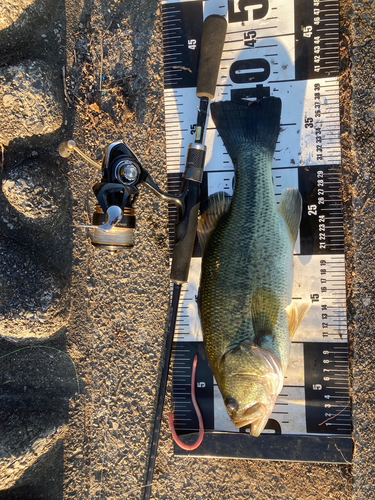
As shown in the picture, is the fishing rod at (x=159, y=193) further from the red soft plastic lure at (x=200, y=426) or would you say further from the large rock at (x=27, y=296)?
the large rock at (x=27, y=296)

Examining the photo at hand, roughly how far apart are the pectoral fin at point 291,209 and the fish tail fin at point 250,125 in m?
0.29

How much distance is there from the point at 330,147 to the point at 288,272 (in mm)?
898

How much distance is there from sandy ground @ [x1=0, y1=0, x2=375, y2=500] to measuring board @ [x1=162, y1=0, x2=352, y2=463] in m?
0.16

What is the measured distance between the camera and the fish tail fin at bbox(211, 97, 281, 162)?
214 centimetres

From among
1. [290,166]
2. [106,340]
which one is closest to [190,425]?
[106,340]

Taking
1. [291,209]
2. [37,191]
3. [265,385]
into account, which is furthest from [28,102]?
[265,385]

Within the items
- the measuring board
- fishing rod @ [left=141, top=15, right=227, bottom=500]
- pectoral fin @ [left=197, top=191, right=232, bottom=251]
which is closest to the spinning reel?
fishing rod @ [left=141, top=15, right=227, bottom=500]

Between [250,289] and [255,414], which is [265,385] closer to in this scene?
[255,414]

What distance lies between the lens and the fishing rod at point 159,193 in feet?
5.80

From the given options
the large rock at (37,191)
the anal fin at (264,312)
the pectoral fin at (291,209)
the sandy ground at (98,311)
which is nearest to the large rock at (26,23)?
the sandy ground at (98,311)

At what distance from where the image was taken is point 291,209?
211 centimetres

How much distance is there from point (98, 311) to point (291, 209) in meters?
1.50

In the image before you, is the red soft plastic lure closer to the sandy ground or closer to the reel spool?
the sandy ground

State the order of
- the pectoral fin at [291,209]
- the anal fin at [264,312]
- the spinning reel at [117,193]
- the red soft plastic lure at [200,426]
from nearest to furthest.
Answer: the spinning reel at [117,193]
the anal fin at [264,312]
the pectoral fin at [291,209]
the red soft plastic lure at [200,426]
